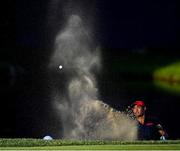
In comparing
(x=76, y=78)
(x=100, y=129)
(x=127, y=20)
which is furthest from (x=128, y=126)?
(x=127, y=20)

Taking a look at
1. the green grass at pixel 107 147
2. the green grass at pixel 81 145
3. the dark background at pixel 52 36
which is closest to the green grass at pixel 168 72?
the dark background at pixel 52 36

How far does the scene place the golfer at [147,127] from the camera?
6.01 meters

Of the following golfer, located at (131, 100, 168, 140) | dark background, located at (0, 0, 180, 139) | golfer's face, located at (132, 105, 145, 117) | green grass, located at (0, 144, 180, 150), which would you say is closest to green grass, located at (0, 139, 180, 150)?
green grass, located at (0, 144, 180, 150)

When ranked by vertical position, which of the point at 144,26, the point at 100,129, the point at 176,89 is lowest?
the point at 100,129

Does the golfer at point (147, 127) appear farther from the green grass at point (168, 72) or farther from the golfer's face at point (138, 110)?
the green grass at point (168, 72)

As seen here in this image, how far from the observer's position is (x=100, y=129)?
6203mm

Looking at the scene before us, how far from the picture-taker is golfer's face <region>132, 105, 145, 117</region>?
637cm

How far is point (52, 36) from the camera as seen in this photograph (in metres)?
6.96

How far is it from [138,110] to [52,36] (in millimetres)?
1506

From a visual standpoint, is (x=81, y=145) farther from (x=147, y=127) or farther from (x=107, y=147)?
(x=147, y=127)

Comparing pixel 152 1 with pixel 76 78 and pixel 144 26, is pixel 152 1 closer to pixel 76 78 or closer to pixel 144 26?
pixel 144 26

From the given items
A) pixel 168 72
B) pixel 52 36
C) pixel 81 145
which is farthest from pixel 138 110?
pixel 81 145

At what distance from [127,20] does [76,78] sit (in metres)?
1.02

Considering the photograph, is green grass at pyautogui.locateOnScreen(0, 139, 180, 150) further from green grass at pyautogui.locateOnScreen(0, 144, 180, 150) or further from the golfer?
the golfer
